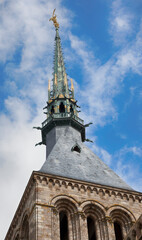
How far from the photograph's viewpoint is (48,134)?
39906mm

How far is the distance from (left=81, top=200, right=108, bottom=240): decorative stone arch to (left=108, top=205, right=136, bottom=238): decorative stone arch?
62 cm

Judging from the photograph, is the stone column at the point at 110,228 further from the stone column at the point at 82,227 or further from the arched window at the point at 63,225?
the arched window at the point at 63,225

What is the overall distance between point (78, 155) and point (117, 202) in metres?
6.63

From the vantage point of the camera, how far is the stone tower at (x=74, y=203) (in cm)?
2688

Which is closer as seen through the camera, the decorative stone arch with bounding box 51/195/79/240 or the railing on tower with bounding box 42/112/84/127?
the decorative stone arch with bounding box 51/195/79/240

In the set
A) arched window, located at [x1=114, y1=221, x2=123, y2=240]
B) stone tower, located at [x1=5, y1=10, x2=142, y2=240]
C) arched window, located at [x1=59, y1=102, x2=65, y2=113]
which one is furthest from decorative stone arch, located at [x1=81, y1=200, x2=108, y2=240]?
arched window, located at [x1=59, y1=102, x2=65, y2=113]

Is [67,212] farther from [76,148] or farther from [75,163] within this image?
[76,148]

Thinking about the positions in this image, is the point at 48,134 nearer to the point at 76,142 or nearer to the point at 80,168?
the point at 76,142

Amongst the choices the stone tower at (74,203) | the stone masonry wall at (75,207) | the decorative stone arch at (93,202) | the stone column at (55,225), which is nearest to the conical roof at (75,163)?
the stone tower at (74,203)

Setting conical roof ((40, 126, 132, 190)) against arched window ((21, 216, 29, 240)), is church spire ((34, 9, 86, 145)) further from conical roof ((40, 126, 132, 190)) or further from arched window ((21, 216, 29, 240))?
arched window ((21, 216, 29, 240))

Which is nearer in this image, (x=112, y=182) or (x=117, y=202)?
(x=117, y=202)

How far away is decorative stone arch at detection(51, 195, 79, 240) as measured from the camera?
26.7 metres

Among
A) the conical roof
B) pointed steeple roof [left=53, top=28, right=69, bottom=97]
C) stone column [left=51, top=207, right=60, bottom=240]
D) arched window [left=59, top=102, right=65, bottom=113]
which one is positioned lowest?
stone column [left=51, top=207, right=60, bottom=240]

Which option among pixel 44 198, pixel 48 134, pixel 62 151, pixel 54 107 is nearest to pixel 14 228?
pixel 44 198
